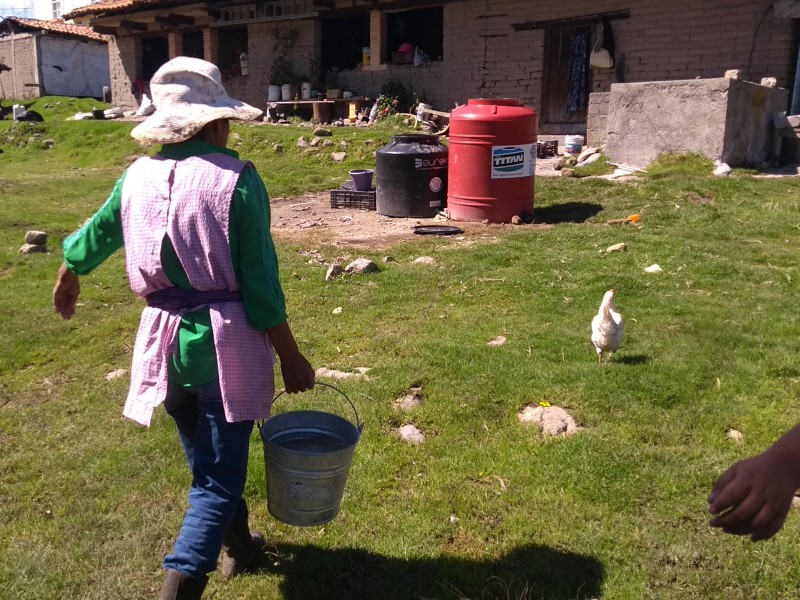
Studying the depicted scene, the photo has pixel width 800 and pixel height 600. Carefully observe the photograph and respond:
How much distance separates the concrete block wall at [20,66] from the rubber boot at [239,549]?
3485 centimetres

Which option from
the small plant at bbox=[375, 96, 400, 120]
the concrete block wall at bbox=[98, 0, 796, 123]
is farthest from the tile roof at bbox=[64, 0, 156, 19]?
the small plant at bbox=[375, 96, 400, 120]

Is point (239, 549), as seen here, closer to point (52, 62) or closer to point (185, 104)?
point (185, 104)

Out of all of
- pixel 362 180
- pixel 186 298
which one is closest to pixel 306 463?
pixel 186 298

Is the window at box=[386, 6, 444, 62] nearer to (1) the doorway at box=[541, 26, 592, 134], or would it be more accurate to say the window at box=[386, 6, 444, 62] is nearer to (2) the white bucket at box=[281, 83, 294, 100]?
(2) the white bucket at box=[281, 83, 294, 100]

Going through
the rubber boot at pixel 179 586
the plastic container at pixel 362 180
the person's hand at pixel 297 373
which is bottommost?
the rubber boot at pixel 179 586

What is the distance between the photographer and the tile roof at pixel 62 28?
1319 inches

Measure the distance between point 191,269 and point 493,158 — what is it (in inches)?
274

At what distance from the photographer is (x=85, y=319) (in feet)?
20.1

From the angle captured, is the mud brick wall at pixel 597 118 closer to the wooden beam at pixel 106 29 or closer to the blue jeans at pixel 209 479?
the blue jeans at pixel 209 479

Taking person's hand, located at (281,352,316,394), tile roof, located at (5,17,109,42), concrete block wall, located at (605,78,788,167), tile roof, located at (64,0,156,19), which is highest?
tile roof, located at (5,17,109,42)

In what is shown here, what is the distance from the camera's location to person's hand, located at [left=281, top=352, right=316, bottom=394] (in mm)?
2543

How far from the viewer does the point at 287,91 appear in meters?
20.4

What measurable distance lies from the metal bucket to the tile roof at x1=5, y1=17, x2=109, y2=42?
3453 cm

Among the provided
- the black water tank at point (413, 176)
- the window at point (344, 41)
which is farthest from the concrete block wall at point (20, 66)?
the black water tank at point (413, 176)
